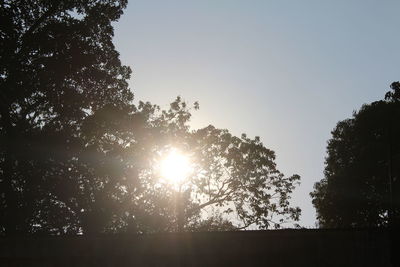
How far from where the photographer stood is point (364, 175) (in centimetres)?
3247

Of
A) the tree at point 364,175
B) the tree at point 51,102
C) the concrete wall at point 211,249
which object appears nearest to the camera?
the concrete wall at point 211,249

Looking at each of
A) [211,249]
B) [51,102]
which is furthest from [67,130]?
[211,249]

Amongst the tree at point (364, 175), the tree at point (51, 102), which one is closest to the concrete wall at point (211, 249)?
the tree at point (51, 102)

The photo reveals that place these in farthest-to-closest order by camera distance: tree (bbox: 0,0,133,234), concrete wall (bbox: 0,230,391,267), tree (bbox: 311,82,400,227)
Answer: tree (bbox: 311,82,400,227), tree (bbox: 0,0,133,234), concrete wall (bbox: 0,230,391,267)

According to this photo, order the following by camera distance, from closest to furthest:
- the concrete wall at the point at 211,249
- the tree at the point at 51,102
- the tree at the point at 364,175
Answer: the concrete wall at the point at 211,249
the tree at the point at 51,102
the tree at the point at 364,175

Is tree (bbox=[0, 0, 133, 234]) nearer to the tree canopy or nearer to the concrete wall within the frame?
the tree canopy

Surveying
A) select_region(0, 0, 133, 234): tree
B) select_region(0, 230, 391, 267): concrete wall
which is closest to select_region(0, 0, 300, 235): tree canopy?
select_region(0, 0, 133, 234): tree

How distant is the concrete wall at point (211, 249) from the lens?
37.6 feet

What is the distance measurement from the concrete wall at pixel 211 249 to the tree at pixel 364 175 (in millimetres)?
20105

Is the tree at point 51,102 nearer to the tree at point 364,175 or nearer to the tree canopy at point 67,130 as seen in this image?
the tree canopy at point 67,130

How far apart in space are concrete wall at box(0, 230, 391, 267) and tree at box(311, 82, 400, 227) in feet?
66.0

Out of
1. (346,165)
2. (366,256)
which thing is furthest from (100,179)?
(346,165)

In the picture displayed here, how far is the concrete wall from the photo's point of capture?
1146cm

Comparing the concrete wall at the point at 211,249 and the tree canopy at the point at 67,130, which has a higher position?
the tree canopy at the point at 67,130
